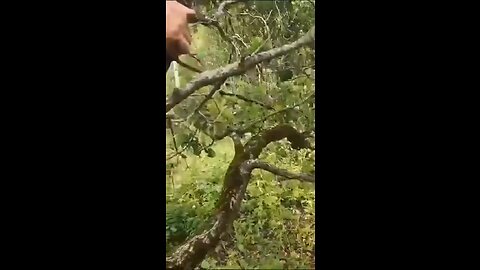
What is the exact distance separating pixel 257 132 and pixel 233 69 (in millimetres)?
166

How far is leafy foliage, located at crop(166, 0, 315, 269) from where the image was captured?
1.44 m

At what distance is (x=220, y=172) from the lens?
1.46 m

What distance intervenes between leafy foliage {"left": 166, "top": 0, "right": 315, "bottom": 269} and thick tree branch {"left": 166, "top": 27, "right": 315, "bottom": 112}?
0.01 metres

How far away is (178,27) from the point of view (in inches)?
56.0

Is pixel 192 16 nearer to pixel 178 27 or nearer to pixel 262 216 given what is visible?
pixel 178 27

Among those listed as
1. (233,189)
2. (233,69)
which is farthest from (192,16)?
(233,189)

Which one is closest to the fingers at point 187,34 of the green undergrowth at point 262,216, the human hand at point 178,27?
the human hand at point 178,27

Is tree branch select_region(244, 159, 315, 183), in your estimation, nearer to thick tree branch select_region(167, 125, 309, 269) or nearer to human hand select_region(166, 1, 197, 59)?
thick tree branch select_region(167, 125, 309, 269)

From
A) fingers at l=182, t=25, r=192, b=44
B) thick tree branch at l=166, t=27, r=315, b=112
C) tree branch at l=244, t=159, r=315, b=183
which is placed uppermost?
fingers at l=182, t=25, r=192, b=44

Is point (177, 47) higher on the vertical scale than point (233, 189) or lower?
higher

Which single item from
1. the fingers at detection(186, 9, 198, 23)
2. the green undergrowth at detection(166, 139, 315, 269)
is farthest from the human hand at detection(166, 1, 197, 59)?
the green undergrowth at detection(166, 139, 315, 269)
